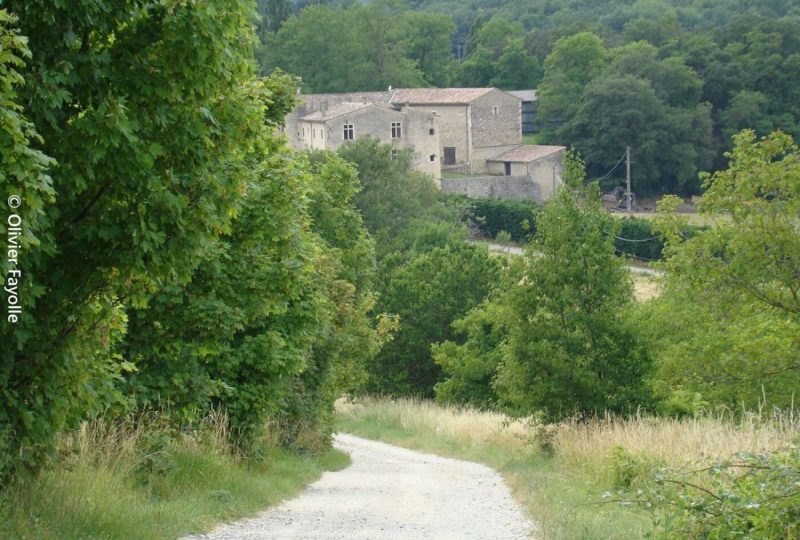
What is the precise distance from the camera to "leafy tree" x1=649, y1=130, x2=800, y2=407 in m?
18.2

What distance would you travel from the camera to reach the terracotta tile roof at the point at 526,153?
302 feet

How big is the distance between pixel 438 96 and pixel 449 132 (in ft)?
11.6

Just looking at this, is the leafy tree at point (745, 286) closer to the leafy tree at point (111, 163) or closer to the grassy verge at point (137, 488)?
the grassy verge at point (137, 488)

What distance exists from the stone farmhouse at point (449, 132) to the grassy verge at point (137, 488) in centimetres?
6825

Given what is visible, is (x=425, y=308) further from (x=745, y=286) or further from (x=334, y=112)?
(x=334, y=112)

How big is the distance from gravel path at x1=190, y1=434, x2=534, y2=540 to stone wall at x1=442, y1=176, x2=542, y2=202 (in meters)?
71.2

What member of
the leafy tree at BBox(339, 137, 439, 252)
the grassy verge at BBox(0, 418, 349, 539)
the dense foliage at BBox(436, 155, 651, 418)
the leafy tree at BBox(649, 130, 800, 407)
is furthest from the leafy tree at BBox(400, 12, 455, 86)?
the grassy verge at BBox(0, 418, 349, 539)

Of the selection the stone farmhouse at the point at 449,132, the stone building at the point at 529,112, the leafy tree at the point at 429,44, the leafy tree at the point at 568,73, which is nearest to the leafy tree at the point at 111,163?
the stone farmhouse at the point at 449,132

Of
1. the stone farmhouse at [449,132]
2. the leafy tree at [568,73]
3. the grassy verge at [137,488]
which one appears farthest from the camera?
the leafy tree at [568,73]

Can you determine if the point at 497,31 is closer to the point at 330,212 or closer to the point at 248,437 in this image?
the point at 330,212

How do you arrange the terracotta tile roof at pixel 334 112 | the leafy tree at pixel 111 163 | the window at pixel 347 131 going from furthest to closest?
1. the terracotta tile roof at pixel 334 112
2. the window at pixel 347 131
3. the leafy tree at pixel 111 163

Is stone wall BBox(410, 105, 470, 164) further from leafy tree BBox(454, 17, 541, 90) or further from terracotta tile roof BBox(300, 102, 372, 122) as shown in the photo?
leafy tree BBox(454, 17, 541, 90)

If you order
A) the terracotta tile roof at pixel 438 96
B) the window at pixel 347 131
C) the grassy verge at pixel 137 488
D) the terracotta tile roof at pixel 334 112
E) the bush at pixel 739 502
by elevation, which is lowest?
the grassy verge at pixel 137 488

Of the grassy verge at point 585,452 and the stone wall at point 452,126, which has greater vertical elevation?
the stone wall at point 452,126
